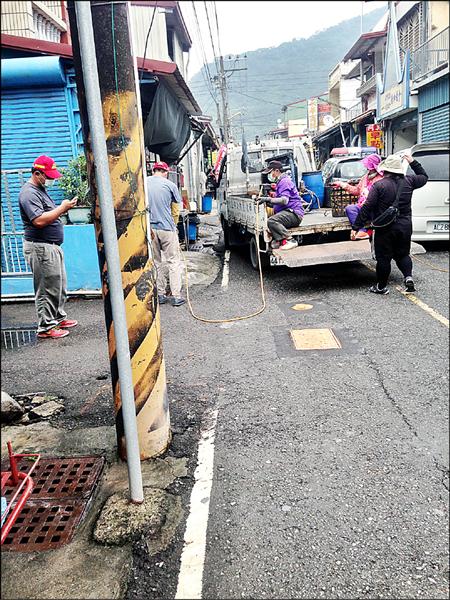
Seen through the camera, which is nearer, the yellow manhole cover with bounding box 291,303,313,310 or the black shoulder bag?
the black shoulder bag

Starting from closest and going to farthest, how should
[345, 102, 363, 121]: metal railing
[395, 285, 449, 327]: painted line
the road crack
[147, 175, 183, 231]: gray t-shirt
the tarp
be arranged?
[345, 102, 363, 121]: metal railing
the road crack
[395, 285, 449, 327]: painted line
[147, 175, 183, 231]: gray t-shirt
the tarp

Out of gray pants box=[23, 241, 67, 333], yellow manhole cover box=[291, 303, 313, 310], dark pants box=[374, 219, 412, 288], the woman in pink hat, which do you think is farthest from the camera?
yellow manhole cover box=[291, 303, 313, 310]

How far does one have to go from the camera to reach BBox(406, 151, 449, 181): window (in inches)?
72.3

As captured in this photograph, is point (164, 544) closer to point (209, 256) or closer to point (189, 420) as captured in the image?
point (189, 420)

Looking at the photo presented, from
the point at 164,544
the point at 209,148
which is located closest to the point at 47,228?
the point at 164,544

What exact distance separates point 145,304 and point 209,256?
659 cm

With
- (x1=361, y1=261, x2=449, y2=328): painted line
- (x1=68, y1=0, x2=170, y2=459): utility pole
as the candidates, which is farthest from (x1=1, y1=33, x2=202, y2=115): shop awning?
(x1=361, y1=261, x2=449, y2=328): painted line

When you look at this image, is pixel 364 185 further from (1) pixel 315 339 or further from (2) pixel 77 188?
(2) pixel 77 188

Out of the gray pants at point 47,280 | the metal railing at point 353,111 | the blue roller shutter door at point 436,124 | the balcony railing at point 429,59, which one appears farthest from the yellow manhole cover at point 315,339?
the balcony railing at point 429,59

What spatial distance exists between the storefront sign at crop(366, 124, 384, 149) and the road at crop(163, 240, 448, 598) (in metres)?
0.93

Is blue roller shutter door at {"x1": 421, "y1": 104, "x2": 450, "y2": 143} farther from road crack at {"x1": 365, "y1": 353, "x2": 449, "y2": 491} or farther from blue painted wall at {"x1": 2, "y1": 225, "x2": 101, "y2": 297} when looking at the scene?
blue painted wall at {"x1": 2, "y1": 225, "x2": 101, "y2": 297}

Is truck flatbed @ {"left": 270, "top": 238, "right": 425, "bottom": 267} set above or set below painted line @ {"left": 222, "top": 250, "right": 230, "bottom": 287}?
above

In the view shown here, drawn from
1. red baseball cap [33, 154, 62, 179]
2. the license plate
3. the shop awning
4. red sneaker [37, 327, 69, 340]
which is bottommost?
red sneaker [37, 327, 69, 340]

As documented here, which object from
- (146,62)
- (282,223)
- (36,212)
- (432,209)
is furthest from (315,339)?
(146,62)
